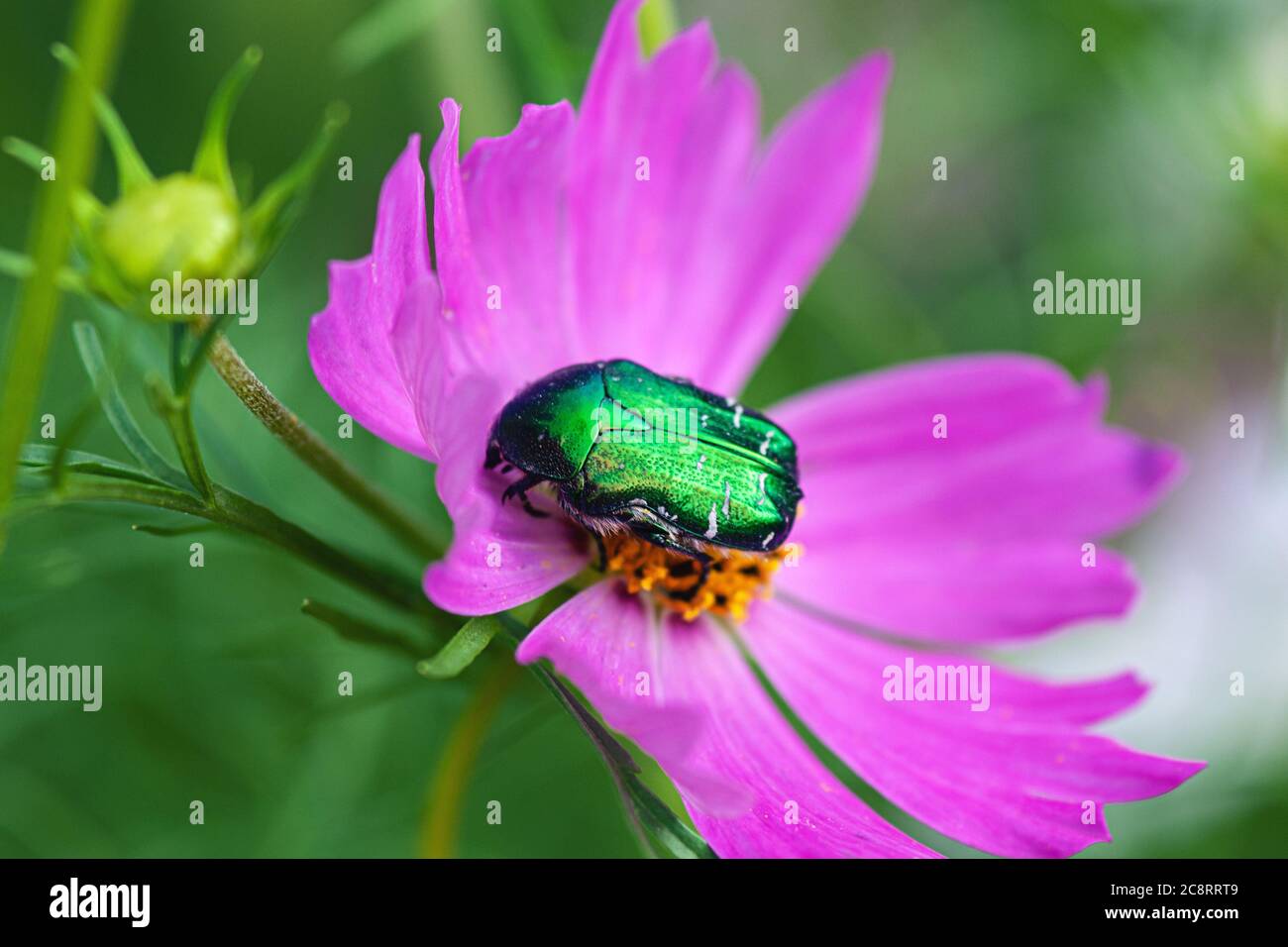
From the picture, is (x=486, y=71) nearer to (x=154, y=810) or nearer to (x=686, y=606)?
(x=686, y=606)

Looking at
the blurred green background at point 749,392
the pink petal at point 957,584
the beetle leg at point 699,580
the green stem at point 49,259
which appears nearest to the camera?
the green stem at point 49,259

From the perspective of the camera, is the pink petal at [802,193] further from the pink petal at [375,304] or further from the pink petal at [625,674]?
the pink petal at [375,304]

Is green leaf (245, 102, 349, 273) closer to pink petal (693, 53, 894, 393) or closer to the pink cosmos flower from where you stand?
the pink cosmos flower

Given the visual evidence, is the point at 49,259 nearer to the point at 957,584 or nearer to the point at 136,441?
the point at 136,441

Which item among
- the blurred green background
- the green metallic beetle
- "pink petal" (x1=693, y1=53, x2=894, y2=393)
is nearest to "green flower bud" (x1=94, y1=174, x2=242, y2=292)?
the green metallic beetle

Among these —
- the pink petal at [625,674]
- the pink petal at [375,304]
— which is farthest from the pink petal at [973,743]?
the pink petal at [375,304]

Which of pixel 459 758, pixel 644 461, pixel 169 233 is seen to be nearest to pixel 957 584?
pixel 644 461

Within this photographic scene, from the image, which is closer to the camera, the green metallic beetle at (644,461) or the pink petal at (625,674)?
the pink petal at (625,674)
